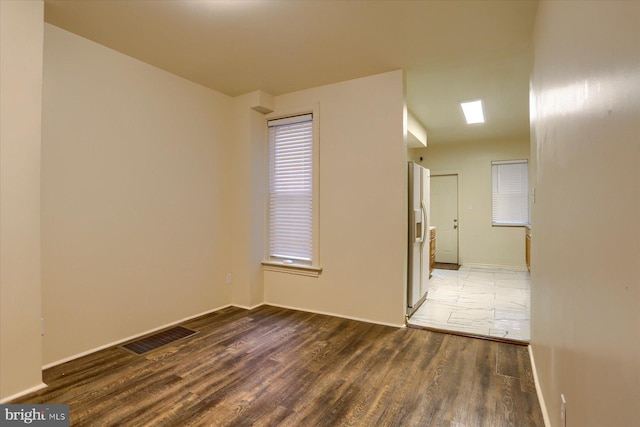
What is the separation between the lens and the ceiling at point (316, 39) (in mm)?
2283

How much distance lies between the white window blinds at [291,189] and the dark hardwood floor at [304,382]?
1.21 meters

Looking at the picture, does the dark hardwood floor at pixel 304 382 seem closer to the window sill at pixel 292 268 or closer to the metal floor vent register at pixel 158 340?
the metal floor vent register at pixel 158 340

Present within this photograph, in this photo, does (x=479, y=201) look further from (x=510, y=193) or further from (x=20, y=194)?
(x=20, y=194)

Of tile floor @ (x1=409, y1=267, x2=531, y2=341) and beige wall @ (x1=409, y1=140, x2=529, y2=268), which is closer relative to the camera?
tile floor @ (x1=409, y1=267, x2=531, y2=341)

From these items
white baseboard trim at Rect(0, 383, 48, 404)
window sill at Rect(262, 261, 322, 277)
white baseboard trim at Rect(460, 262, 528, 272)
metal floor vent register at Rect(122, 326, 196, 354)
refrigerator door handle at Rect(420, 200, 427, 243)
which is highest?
refrigerator door handle at Rect(420, 200, 427, 243)

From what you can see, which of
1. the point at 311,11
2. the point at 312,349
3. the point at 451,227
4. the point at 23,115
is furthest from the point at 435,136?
the point at 23,115

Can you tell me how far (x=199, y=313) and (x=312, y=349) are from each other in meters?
1.64

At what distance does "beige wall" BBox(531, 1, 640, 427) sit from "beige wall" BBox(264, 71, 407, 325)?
1666 millimetres

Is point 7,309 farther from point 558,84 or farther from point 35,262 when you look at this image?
point 558,84

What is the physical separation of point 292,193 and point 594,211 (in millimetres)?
3310

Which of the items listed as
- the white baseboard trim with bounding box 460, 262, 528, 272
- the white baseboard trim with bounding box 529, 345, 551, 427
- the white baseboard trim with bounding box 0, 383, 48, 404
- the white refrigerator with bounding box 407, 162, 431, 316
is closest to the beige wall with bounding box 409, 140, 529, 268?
the white baseboard trim with bounding box 460, 262, 528, 272

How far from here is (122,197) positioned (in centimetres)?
292

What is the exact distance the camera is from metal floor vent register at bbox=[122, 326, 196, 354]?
2.75 m

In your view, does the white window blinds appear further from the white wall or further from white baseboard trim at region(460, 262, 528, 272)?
white baseboard trim at region(460, 262, 528, 272)
